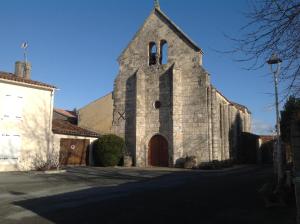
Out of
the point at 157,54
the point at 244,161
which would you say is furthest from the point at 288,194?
the point at 244,161

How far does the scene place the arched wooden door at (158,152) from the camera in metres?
25.3

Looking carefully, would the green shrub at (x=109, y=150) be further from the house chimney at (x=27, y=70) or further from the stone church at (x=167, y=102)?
the house chimney at (x=27, y=70)

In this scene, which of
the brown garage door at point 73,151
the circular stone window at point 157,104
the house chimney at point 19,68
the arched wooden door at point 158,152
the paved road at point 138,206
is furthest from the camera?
the house chimney at point 19,68

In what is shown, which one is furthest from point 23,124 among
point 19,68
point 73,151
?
point 19,68

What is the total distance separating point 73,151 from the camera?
24906mm

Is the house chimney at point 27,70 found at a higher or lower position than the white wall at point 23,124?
higher

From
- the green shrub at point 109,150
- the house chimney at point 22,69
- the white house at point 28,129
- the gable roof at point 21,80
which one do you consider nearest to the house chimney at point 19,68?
the house chimney at point 22,69

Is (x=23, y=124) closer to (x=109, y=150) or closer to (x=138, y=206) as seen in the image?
(x=109, y=150)

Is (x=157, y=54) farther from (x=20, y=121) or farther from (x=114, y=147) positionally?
(x=20, y=121)

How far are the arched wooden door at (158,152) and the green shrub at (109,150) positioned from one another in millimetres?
2072

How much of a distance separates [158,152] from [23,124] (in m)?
9.23

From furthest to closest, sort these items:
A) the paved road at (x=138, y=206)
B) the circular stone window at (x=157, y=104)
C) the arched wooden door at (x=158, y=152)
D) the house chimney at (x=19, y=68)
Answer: the house chimney at (x=19, y=68), the circular stone window at (x=157, y=104), the arched wooden door at (x=158, y=152), the paved road at (x=138, y=206)

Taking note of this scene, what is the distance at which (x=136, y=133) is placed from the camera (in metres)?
25.8

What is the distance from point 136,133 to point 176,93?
3.94 m
